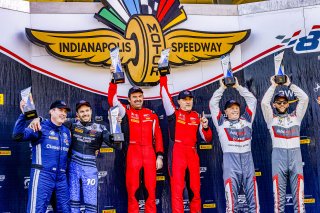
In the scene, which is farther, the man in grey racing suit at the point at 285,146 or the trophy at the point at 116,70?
the man in grey racing suit at the point at 285,146

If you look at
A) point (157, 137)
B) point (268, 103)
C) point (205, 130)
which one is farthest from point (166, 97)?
point (268, 103)

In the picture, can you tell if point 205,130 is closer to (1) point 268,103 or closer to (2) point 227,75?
(2) point 227,75

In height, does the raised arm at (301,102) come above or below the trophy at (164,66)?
below

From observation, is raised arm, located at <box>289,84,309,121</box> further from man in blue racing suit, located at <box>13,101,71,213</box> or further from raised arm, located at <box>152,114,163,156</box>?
man in blue racing suit, located at <box>13,101,71,213</box>

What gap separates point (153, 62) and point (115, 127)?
65.3 inches

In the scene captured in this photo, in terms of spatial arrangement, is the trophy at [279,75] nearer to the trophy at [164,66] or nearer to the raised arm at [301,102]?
the raised arm at [301,102]

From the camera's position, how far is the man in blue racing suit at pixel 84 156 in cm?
596

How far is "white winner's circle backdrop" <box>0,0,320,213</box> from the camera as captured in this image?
6.91 metres

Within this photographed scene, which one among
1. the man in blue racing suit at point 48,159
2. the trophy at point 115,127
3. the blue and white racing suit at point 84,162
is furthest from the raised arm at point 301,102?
the man in blue racing suit at point 48,159

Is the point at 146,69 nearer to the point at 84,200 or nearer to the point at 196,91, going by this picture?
the point at 196,91

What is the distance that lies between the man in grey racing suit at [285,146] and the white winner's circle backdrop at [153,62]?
0.71 m

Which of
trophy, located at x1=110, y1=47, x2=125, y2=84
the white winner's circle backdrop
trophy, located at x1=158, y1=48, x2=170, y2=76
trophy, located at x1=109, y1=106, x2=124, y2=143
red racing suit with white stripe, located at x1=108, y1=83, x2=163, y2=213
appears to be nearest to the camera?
trophy, located at x1=109, y1=106, x2=124, y2=143

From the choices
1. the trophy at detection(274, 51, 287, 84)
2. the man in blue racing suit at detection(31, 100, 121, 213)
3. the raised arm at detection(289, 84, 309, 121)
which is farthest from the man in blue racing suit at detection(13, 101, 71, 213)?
the raised arm at detection(289, 84, 309, 121)

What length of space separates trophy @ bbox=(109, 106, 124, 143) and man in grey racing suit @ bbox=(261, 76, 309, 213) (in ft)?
6.57
